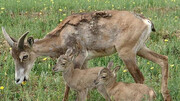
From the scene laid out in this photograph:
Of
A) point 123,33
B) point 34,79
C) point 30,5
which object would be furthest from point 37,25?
point 123,33

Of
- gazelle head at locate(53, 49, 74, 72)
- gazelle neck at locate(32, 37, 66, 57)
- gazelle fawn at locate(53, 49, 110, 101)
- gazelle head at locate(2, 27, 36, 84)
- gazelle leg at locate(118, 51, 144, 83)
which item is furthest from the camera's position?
gazelle neck at locate(32, 37, 66, 57)

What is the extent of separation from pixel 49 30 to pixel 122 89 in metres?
5.70

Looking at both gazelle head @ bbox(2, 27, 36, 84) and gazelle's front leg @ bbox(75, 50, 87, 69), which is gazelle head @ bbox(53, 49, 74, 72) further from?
gazelle head @ bbox(2, 27, 36, 84)

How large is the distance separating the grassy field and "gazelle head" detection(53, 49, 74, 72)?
1.85 ft

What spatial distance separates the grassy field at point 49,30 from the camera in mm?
6916

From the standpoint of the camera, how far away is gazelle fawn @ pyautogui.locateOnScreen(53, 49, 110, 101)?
20.4ft

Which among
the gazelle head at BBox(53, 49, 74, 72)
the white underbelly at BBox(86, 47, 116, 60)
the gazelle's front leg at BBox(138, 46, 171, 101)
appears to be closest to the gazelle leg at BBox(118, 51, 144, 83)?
the white underbelly at BBox(86, 47, 116, 60)

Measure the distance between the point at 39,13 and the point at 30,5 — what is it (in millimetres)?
1137

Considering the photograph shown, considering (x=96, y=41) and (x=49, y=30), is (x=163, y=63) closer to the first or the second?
(x=96, y=41)

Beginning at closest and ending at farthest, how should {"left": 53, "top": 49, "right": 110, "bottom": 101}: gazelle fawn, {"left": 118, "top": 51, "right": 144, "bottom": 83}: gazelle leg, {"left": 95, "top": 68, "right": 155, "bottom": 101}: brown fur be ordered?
{"left": 95, "top": 68, "right": 155, "bottom": 101}: brown fur → {"left": 53, "top": 49, "right": 110, "bottom": 101}: gazelle fawn → {"left": 118, "top": 51, "right": 144, "bottom": 83}: gazelle leg

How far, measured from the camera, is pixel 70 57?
6.31m

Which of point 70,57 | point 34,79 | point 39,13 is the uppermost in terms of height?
point 70,57

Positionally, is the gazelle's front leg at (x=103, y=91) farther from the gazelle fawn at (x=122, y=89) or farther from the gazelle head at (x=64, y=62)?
the gazelle head at (x=64, y=62)

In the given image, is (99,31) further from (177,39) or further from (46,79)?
(177,39)
